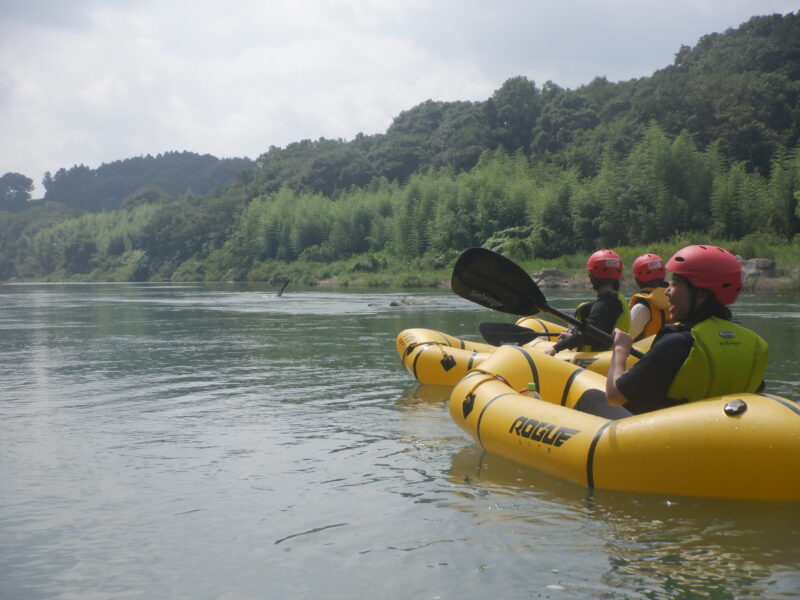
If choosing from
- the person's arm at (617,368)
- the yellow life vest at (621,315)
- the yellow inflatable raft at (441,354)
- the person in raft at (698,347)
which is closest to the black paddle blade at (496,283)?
the yellow life vest at (621,315)

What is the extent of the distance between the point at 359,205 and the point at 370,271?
1081 centimetres

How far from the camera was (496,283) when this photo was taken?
245 inches

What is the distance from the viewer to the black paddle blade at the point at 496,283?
6113 mm

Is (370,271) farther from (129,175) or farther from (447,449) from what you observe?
(129,175)

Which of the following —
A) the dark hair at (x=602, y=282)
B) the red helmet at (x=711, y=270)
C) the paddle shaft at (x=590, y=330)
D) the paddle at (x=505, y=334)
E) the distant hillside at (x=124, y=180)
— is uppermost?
the distant hillside at (x=124, y=180)

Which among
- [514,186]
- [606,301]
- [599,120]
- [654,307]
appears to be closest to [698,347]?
[606,301]

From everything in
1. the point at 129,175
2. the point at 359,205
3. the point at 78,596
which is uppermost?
the point at 129,175

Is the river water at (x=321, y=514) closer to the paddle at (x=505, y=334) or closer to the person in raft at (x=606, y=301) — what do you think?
the paddle at (x=505, y=334)

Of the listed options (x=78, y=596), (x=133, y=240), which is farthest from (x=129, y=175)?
(x=78, y=596)

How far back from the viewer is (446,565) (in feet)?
11.8

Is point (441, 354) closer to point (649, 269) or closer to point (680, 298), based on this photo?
point (649, 269)

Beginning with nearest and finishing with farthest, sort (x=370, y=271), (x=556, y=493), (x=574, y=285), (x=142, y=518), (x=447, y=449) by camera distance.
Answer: (x=142, y=518), (x=556, y=493), (x=447, y=449), (x=574, y=285), (x=370, y=271)

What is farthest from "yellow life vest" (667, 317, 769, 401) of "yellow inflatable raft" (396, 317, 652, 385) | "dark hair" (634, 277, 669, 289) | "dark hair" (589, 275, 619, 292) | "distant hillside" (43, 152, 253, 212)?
"distant hillside" (43, 152, 253, 212)

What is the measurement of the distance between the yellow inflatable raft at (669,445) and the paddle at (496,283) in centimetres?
117
